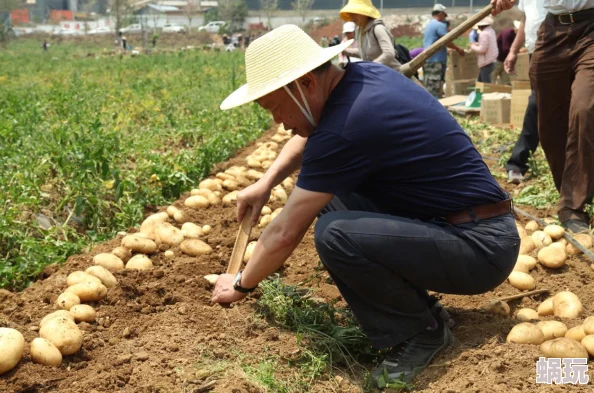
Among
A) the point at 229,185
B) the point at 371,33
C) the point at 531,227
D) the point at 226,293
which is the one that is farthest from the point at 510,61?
the point at 226,293

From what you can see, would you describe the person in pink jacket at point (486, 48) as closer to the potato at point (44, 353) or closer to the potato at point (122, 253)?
the potato at point (122, 253)

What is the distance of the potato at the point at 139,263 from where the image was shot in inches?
142

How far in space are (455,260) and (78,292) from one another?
5.67 ft

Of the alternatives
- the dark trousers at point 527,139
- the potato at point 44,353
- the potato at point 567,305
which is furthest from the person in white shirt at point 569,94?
the potato at point 44,353

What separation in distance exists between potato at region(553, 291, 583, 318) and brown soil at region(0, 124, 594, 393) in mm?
134

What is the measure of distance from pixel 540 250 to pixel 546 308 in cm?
69

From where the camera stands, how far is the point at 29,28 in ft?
184

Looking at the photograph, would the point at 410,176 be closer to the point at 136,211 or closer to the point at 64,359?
the point at 64,359

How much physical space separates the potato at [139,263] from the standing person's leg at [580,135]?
2515 mm

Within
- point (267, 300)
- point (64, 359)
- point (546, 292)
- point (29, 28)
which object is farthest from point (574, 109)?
point (29, 28)

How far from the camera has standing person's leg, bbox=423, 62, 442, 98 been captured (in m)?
9.73

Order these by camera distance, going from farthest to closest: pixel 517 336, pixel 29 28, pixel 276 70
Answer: pixel 29 28 → pixel 517 336 → pixel 276 70

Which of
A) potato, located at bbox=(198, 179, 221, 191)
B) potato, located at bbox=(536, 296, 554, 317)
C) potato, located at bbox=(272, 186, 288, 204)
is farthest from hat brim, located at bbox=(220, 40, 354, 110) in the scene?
potato, located at bbox=(198, 179, 221, 191)

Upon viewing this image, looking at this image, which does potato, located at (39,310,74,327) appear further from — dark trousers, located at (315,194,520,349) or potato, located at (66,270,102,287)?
dark trousers, located at (315,194,520,349)
